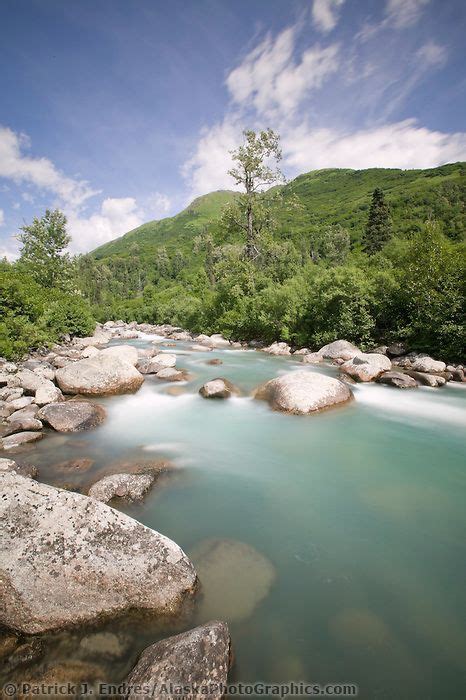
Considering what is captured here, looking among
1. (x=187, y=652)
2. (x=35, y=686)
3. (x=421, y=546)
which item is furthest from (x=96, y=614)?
(x=421, y=546)

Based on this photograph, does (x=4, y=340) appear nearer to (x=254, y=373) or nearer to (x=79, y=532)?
(x=254, y=373)

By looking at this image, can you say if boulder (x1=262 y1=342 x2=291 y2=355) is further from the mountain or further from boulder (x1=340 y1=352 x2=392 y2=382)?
the mountain

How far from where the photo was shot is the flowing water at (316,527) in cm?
368

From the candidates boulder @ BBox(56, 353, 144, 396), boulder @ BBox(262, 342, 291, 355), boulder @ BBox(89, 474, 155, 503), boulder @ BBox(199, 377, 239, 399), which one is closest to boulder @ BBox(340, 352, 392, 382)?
boulder @ BBox(199, 377, 239, 399)

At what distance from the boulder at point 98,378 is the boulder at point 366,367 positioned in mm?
9026

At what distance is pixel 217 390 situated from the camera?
494 inches

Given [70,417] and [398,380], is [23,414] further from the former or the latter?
[398,380]

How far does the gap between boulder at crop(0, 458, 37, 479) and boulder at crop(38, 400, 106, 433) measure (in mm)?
2178

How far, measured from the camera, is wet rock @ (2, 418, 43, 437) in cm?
870

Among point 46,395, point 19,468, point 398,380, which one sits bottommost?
point 398,380

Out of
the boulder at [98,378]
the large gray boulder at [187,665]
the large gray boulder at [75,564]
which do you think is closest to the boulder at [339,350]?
the boulder at [98,378]

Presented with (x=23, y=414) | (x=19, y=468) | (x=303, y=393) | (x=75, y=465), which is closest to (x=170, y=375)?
(x=23, y=414)

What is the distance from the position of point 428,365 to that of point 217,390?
10408mm

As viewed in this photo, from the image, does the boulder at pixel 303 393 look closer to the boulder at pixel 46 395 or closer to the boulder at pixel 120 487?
the boulder at pixel 120 487
